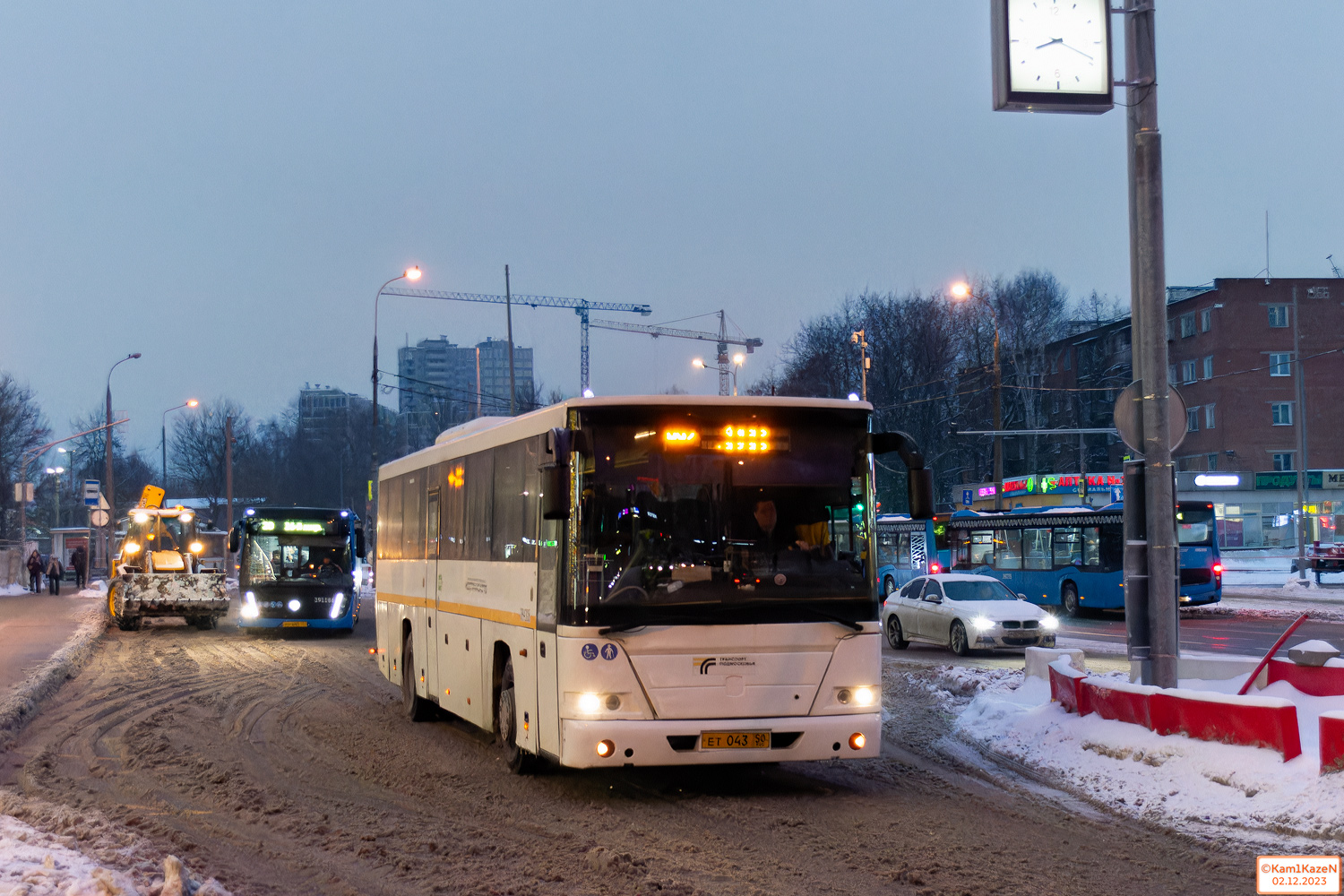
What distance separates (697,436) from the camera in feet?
30.3

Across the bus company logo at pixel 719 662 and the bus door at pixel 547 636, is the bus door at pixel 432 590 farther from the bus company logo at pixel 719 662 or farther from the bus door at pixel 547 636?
the bus company logo at pixel 719 662

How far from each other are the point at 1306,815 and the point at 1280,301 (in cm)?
6513

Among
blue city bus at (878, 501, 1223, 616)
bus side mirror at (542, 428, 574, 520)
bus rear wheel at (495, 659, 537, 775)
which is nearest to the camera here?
bus side mirror at (542, 428, 574, 520)

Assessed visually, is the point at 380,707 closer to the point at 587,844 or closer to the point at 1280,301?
the point at 587,844

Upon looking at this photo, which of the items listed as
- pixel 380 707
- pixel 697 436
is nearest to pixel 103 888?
pixel 697 436

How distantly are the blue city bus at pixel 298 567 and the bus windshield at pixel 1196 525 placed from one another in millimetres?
20816

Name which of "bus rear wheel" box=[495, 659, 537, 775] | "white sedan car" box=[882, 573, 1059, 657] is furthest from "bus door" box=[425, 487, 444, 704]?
"white sedan car" box=[882, 573, 1059, 657]

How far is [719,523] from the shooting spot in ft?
29.9

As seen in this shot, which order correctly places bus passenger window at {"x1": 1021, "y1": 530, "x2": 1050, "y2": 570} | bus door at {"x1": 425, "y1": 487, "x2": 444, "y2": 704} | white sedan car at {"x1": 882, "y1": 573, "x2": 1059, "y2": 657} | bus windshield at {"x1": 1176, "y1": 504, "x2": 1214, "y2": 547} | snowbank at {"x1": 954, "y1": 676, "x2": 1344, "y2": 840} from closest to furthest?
snowbank at {"x1": 954, "y1": 676, "x2": 1344, "y2": 840} < bus door at {"x1": 425, "y1": 487, "x2": 444, "y2": 704} < white sedan car at {"x1": 882, "y1": 573, "x2": 1059, "y2": 657} < bus windshield at {"x1": 1176, "y1": 504, "x2": 1214, "y2": 547} < bus passenger window at {"x1": 1021, "y1": 530, "x2": 1050, "y2": 570}

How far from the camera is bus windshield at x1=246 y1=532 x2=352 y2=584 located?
28.8 meters

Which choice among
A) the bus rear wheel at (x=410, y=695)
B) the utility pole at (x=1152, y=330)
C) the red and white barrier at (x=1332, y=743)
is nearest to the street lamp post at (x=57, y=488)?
the bus rear wheel at (x=410, y=695)

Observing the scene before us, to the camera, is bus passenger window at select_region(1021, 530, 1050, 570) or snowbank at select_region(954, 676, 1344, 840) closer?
snowbank at select_region(954, 676, 1344, 840)

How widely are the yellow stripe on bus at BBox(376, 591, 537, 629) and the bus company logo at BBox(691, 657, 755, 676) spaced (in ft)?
4.77

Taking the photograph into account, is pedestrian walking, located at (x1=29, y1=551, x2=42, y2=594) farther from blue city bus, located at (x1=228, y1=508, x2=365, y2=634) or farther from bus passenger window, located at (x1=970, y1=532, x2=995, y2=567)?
bus passenger window, located at (x1=970, y1=532, x2=995, y2=567)
